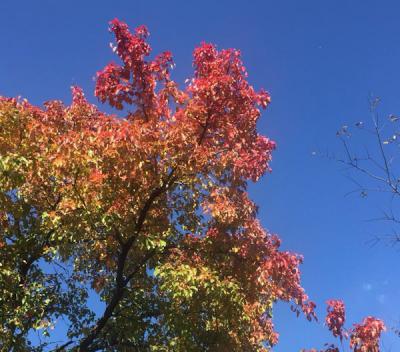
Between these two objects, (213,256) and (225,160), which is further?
(213,256)

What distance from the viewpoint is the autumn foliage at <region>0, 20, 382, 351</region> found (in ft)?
29.9

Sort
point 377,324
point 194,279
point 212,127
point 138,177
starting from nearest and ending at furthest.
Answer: point 194,279, point 138,177, point 212,127, point 377,324

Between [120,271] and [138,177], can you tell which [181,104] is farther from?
[120,271]

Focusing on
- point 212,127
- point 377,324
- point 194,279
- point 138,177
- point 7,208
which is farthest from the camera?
point 377,324

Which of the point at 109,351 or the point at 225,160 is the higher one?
the point at 225,160

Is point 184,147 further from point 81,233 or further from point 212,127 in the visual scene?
point 81,233

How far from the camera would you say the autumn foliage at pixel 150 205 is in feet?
29.9

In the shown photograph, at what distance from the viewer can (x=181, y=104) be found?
33.4 ft

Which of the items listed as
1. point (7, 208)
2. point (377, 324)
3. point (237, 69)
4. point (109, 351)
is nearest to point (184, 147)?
point (237, 69)

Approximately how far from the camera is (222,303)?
31.7 ft

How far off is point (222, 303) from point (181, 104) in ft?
13.7

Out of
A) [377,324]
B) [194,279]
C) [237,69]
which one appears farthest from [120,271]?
[377,324]

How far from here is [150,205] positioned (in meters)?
10.2

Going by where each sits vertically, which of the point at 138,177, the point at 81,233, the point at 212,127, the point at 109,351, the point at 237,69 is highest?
the point at 237,69
